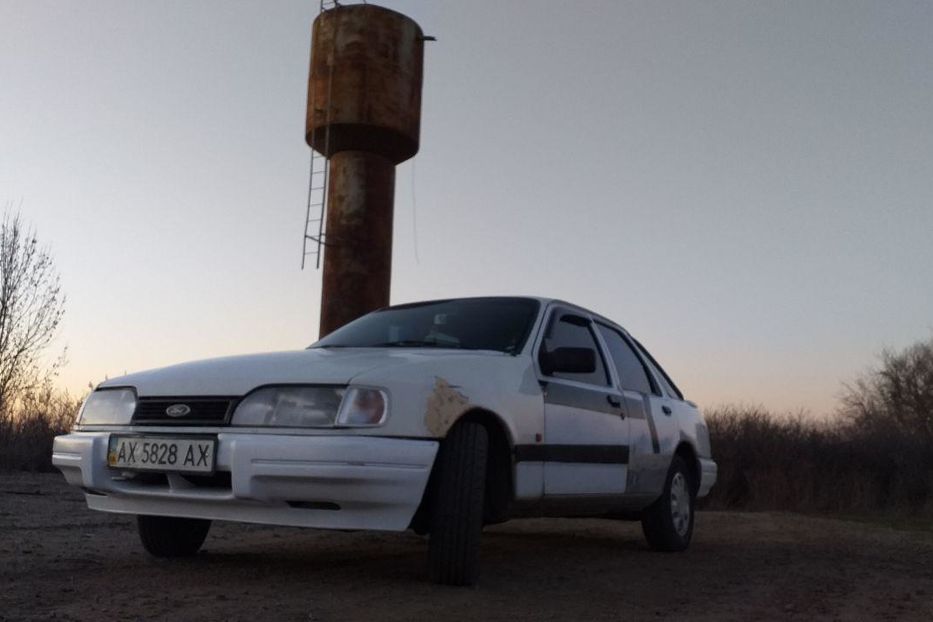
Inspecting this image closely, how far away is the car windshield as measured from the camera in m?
5.09

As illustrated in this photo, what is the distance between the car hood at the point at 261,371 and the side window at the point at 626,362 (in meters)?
1.65

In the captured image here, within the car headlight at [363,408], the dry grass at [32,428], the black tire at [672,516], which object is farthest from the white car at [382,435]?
the dry grass at [32,428]

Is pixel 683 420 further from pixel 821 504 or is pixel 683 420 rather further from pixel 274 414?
pixel 821 504

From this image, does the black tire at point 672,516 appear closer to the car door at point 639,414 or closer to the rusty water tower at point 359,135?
the car door at point 639,414

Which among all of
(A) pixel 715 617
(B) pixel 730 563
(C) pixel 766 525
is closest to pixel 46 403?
(C) pixel 766 525

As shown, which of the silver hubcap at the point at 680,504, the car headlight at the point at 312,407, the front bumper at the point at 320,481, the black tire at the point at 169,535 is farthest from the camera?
the silver hubcap at the point at 680,504

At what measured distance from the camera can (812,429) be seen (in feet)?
70.7

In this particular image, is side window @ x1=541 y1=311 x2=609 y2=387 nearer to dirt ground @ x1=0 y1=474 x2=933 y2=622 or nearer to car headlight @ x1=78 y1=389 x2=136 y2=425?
dirt ground @ x1=0 y1=474 x2=933 y2=622

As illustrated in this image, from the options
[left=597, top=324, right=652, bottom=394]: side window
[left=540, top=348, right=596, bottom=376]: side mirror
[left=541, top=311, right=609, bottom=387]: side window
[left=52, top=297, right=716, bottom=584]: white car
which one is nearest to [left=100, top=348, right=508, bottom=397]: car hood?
[left=52, top=297, right=716, bottom=584]: white car

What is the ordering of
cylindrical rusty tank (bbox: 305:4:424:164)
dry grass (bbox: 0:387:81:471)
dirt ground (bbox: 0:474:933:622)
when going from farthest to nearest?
cylindrical rusty tank (bbox: 305:4:424:164) < dry grass (bbox: 0:387:81:471) < dirt ground (bbox: 0:474:933:622)

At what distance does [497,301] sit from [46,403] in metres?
12.8

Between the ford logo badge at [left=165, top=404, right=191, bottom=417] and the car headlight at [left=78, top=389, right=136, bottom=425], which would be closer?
the ford logo badge at [left=165, top=404, right=191, bottom=417]

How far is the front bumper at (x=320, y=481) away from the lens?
3785 mm

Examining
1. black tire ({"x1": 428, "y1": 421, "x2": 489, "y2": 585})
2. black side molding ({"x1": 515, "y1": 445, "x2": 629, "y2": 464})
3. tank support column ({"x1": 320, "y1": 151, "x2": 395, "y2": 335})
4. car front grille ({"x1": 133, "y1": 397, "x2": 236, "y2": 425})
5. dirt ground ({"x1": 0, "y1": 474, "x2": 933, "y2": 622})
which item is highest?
tank support column ({"x1": 320, "y1": 151, "x2": 395, "y2": 335})
